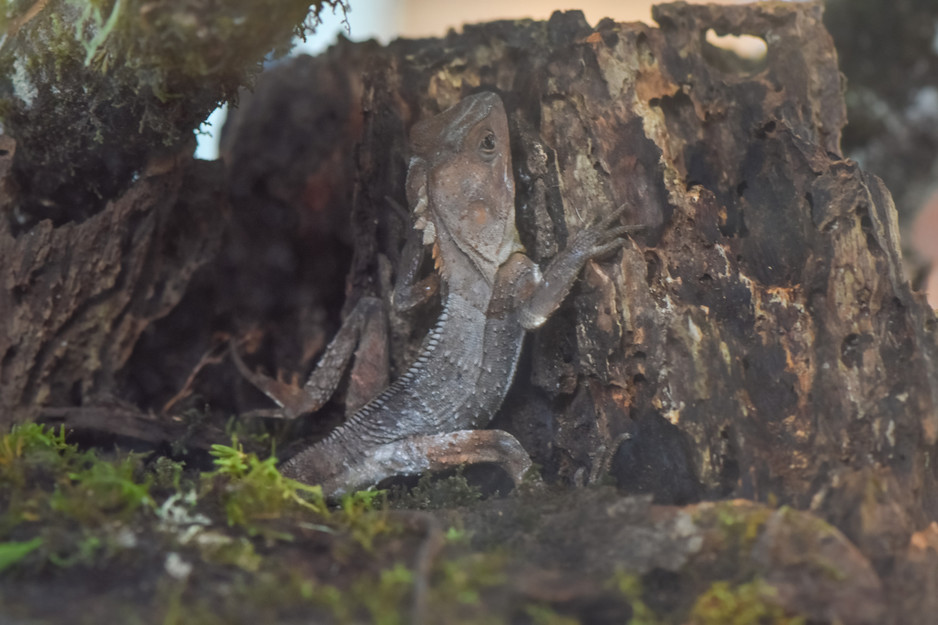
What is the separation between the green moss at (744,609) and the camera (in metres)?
2.56

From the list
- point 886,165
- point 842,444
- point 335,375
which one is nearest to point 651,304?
point 842,444

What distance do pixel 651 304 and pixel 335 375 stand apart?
219 centimetres

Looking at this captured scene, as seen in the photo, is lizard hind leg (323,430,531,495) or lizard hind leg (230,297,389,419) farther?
lizard hind leg (230,297,389,419)

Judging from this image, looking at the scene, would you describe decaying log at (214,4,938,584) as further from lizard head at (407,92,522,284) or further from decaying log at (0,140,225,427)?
decaying log at (0,140,225,427)

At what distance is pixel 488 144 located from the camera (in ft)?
14.2

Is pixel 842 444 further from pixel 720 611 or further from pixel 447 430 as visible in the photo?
pixel 447 430

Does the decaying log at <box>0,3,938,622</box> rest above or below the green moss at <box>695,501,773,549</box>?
above

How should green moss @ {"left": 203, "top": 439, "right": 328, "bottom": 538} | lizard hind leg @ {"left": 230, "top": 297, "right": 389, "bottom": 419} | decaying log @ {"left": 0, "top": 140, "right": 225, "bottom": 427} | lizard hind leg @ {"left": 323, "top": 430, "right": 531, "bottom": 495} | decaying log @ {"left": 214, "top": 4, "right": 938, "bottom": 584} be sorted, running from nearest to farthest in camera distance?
green moss @ {"left": 203, "top": 439, "right": 328, "bottom": 538}
decaying log @ {"left": 214, "top": 4, "right": 938, "bottom": 584}
lizard hind leg @ {"left": 323, "top": 430, "right": 531, "bottom": 495}
decaying log @ {"left": 0, "top": 140, "right": 225, "bottom": 427}
lizard hind leg @ {"left": 230, "top": 297, "right": 389, "bottom": 419}

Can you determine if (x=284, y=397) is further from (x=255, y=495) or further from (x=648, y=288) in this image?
(x=648, y=288)

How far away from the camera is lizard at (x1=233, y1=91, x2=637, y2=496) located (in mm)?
4176

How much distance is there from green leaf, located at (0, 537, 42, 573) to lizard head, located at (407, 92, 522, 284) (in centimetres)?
254

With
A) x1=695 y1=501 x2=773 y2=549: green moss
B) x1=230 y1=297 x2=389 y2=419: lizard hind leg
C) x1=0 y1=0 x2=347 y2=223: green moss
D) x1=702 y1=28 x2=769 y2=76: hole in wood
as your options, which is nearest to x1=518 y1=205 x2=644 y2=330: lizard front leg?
x1=230 y1=297 x2=389 y2=419: lizard hind leg

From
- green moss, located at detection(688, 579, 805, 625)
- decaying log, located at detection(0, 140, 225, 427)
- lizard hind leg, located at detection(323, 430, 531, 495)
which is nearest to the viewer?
green moss, located at detection(688, 579, 805, 625)

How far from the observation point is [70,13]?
12.0ft
